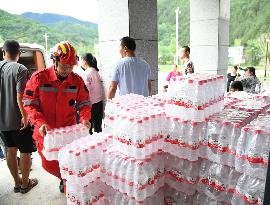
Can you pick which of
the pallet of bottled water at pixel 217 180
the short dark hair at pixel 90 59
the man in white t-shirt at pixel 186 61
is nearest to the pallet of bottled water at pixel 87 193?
the pallet of bottled water at pixel 217 180

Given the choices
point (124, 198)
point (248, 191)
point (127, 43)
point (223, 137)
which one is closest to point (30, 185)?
point (124, 198)

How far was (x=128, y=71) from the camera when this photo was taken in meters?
4.69

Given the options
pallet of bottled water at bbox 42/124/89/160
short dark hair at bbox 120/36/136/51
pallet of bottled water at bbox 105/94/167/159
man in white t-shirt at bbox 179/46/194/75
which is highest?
short dark hair at bbox 120/36/136/51

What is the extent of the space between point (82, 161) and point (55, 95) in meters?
1.14

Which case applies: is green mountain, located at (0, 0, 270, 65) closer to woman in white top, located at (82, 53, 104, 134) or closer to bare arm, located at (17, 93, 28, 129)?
woman in white top, located at (82, 53, 104, 134)

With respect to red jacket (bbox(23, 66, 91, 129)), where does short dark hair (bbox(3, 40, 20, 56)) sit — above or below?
above

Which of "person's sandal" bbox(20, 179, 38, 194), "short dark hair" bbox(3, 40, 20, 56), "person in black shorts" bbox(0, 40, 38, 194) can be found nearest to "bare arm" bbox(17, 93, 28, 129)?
"person in black shorts" bbox(0, 40, 38, 194)

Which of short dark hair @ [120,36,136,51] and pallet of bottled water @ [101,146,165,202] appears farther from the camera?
short dark hair @ [120,36,136,51]

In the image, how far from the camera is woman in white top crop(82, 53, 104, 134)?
5.95 m

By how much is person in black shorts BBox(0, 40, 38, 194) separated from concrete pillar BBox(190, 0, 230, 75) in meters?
7.16

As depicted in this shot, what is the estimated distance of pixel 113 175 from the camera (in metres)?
2.81

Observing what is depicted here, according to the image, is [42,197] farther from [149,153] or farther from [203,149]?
[203,149]

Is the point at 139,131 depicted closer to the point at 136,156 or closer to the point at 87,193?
the point at 136,156

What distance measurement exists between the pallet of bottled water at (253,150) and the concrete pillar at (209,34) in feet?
25.5
